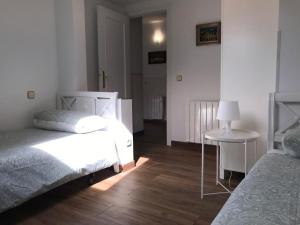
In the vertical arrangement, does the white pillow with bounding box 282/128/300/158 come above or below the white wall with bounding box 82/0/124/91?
below

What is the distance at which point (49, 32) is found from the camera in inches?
130

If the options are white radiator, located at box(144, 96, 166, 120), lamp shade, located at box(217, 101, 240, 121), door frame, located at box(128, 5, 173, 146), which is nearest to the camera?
lamp shade, located at box(217, 101, 240, 121)

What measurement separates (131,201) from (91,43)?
2.37 meters

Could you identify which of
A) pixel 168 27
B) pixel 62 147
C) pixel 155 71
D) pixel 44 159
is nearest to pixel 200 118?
pixel 168 27

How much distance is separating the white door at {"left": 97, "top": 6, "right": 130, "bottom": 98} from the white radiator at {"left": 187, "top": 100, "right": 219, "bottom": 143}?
115cm

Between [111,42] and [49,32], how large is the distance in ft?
2.97

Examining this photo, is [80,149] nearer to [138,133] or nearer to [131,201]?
[131,201]

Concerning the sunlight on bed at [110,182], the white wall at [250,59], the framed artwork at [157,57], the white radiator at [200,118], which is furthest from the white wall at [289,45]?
the framed artwork at [157,57]

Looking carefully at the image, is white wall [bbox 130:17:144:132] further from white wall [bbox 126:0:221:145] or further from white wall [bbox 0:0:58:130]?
white wall [bbox 0:0:58:130]

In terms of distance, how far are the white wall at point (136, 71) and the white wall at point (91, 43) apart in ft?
3.98

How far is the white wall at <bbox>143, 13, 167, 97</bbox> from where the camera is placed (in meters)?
6.55

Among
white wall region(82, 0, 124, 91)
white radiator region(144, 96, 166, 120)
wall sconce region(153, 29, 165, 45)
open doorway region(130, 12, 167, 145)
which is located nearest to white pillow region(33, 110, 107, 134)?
white wall region(82, 0, 124, 91)

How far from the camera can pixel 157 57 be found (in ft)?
21.6

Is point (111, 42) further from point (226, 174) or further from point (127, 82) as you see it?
point (226, 174)
